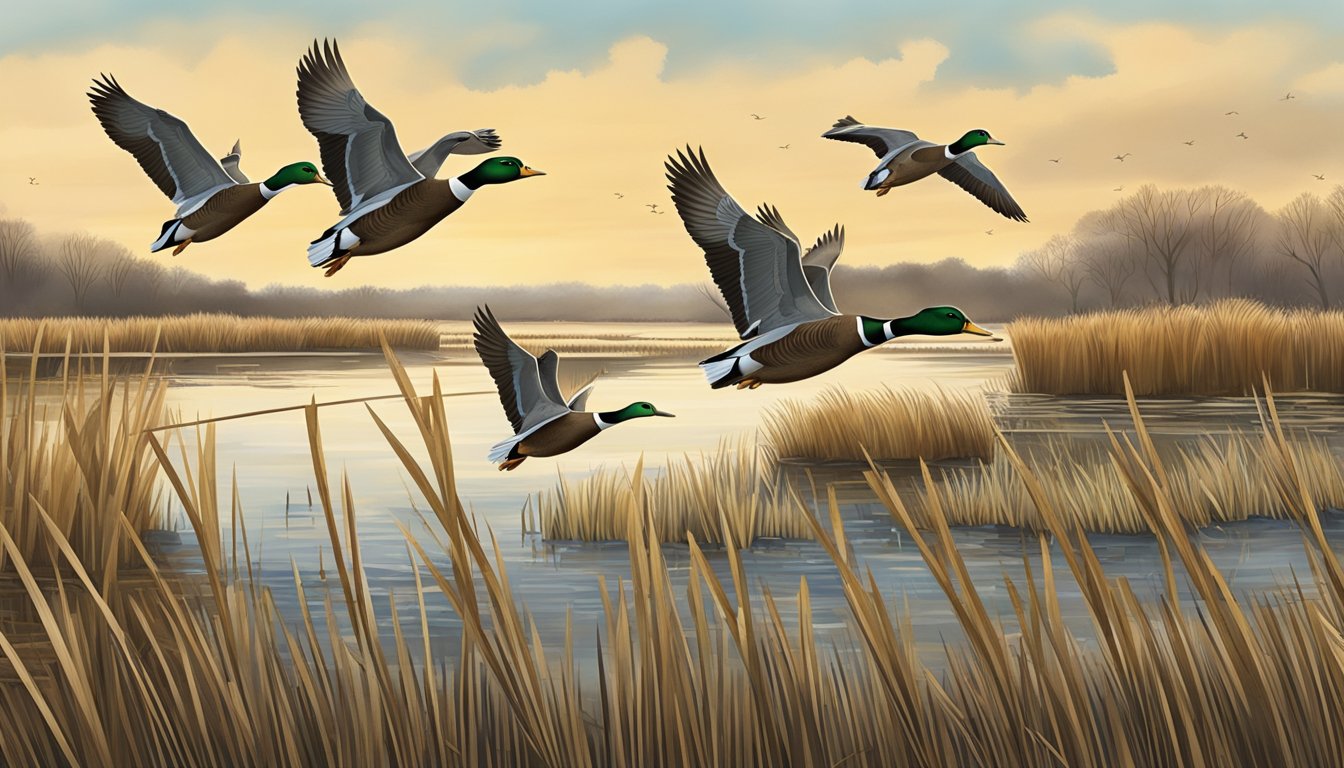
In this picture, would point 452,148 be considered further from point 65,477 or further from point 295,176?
point 65,477

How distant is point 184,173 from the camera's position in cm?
339

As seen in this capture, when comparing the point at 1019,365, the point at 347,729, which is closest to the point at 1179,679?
the point at 347,729

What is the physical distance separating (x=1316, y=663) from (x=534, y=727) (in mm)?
1796

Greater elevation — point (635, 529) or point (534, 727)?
point (635, 529)

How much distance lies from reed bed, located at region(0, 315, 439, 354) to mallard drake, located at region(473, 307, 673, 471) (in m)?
23.2

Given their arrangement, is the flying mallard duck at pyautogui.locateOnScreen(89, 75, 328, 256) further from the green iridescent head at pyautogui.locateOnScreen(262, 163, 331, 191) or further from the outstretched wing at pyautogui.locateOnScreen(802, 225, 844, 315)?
the outstretched wing at pyautogui.locateOnScreen(802, 225, 844, 315)

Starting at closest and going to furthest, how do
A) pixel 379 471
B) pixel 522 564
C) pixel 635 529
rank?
pixel 635 529, pixel 522 564, pixel 379 471

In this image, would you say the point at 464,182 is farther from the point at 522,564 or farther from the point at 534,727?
the point at 522,564

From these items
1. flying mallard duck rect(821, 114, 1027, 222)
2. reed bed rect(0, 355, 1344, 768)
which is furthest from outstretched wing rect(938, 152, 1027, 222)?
reed bed rect(0, 355, 1344, 768)

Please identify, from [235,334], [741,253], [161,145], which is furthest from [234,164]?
[235,334]

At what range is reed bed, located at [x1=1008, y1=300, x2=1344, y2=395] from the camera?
15.7 metres

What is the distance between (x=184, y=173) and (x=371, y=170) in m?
0.61

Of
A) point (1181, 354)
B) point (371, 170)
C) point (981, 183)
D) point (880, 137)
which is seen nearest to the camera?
point (371, 170)

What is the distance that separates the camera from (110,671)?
10.2 feet
